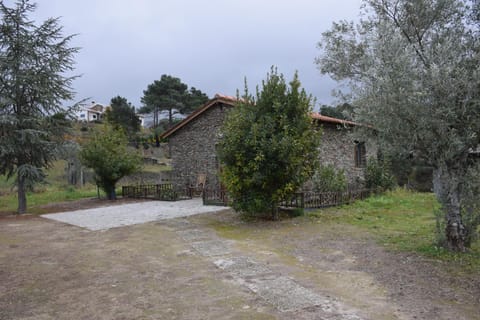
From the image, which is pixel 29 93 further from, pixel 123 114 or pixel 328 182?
pixel 123 114

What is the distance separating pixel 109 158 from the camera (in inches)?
636

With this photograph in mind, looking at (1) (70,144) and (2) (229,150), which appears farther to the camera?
(1) (70,144)

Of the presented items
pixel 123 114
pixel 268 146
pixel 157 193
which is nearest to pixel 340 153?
pixel 268 146

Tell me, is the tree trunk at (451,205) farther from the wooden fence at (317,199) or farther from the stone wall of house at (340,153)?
the stone wall of house at (340,153)

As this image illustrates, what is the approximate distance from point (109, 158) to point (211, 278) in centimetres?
1258

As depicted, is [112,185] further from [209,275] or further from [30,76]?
[209,275]

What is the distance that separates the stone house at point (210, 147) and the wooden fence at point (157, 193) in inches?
20.6

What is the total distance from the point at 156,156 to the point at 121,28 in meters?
22.7

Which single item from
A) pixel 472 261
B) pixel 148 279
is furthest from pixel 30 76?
pixel 472 261

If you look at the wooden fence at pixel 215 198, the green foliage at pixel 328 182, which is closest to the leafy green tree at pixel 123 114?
the wooden fence at pixel 215 198

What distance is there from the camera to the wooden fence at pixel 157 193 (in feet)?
52.1

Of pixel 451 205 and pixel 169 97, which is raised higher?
pixel 169 97

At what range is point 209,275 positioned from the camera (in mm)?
5207

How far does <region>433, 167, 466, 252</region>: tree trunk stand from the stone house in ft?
29.7
